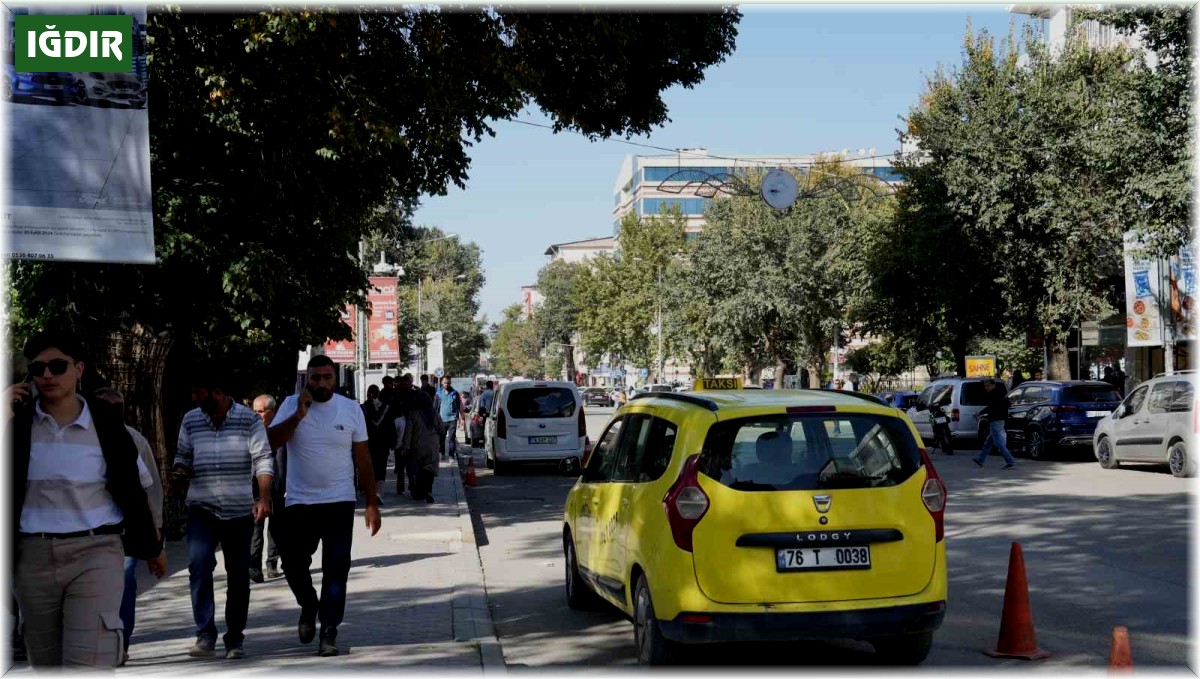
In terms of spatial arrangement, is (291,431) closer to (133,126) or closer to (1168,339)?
(133,126)

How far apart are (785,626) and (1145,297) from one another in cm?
2643

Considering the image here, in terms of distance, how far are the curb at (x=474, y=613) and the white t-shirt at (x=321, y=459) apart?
4.18 ft

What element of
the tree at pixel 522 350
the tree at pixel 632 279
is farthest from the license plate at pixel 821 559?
the tree at pixel 522 350

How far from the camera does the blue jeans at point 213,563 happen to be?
26.6ft

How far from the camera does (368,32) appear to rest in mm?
15516

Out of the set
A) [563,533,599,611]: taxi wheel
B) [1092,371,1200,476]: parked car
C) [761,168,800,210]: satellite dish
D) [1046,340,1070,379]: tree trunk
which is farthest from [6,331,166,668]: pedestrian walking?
[1046,340,1070,379]: tree trunk

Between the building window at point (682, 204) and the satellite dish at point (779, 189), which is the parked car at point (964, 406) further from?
the building window at point (682, 204)

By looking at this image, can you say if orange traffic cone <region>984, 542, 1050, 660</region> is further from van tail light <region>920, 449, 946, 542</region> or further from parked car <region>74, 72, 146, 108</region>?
parked car <region>74, 72, 146, 108</region>

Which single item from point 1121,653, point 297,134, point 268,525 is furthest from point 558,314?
point 1121,653

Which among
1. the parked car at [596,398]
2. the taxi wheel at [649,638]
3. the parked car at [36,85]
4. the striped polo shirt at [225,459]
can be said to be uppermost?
the parked car at [36,85]

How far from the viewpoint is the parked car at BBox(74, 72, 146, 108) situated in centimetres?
1020

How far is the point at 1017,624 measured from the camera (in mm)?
7906

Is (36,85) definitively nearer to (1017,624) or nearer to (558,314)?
(1017,624)

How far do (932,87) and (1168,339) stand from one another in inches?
688
